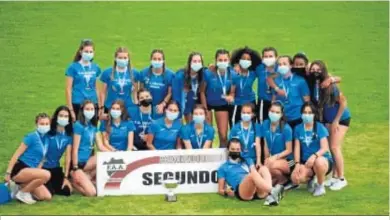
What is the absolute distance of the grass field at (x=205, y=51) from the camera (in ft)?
32.6

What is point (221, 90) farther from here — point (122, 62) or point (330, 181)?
point (330, 181)

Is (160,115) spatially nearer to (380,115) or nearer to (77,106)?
(77,106)

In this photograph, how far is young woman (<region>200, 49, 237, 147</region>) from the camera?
35.1 ft

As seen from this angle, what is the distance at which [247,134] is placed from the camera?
33.7ft

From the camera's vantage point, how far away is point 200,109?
404 inches

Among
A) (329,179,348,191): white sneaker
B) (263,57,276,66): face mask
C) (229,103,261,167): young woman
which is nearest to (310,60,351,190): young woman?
(329,179,348,191): white sneaker

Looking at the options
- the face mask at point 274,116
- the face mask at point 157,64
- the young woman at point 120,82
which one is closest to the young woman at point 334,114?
the face mask at point 274,116

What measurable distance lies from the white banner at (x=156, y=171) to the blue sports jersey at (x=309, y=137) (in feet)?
2.79

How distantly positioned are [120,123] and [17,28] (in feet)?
35.7

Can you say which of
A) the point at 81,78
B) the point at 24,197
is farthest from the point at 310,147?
the point at 24,197

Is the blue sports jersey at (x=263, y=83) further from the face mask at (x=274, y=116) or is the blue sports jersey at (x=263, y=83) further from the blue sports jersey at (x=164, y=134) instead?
the blue sports jersey at (x=164, y=134)

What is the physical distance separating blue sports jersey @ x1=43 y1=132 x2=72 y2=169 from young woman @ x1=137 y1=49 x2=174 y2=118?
1.24m

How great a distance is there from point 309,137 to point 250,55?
126 cm
